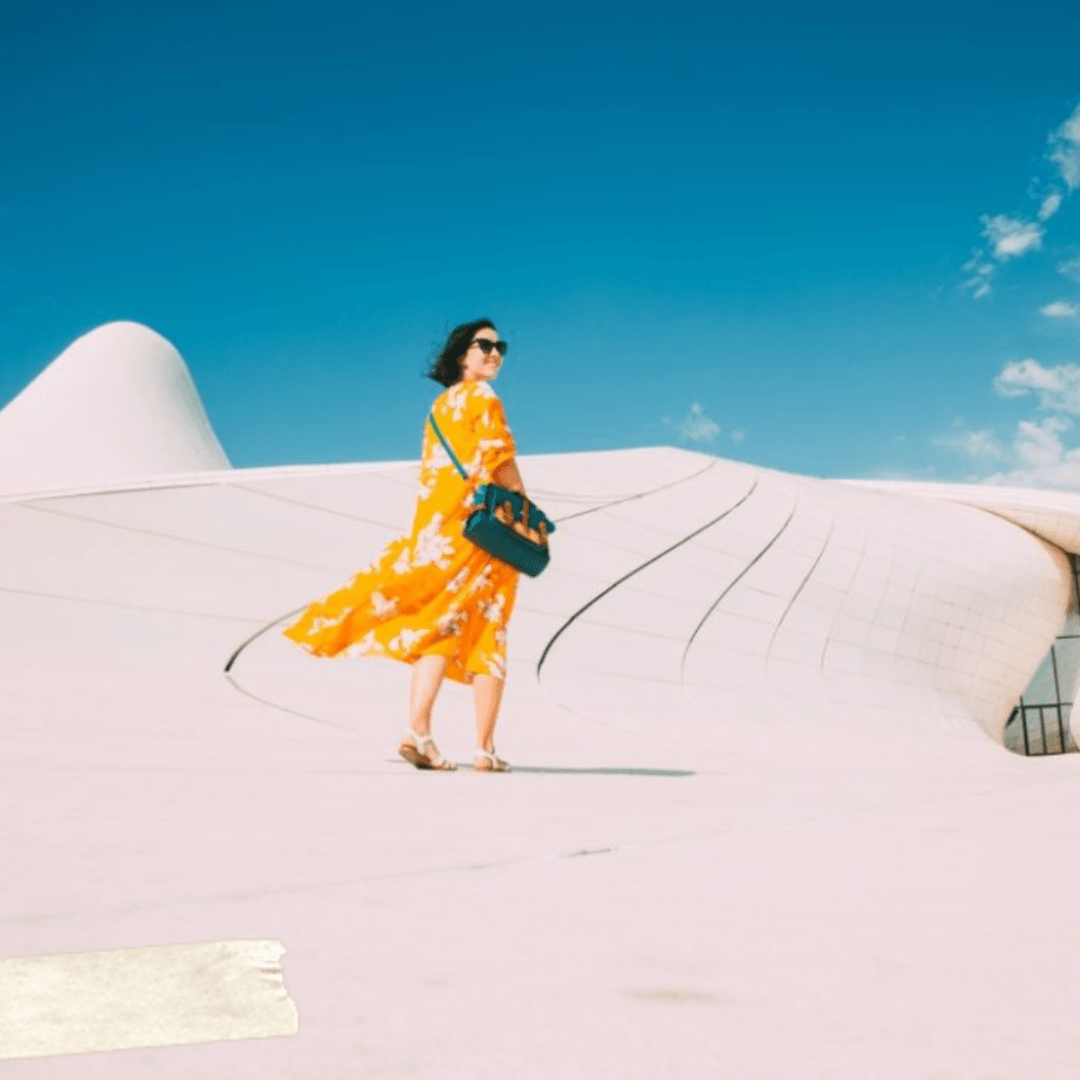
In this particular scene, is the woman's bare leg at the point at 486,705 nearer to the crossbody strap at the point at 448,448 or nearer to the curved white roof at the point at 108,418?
the crossbody strap at the point at 448,448

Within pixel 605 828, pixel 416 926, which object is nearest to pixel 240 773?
pixel 605 828

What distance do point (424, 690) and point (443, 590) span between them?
16.5 inches

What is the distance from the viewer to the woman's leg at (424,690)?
3807 millimetres

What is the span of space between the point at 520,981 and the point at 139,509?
628 centimetres

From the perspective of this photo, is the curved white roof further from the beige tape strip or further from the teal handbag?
the beige tape strip

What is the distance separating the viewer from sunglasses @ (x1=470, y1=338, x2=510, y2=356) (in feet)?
14.2

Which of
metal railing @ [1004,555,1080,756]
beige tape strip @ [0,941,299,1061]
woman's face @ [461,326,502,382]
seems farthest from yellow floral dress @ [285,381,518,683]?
metal railing @ [1004,555,1080,756]


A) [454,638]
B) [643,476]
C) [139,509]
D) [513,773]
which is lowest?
[513,773]

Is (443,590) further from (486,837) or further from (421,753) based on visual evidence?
(486,837)

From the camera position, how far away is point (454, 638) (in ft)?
13.6

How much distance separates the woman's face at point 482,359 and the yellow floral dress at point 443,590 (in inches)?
4.3

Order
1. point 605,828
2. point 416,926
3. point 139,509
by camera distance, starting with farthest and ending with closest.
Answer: point 139,509, point 605,828, point 416,926

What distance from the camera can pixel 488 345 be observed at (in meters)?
4.32

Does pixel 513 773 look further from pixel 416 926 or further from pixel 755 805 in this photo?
pixel 416 926
